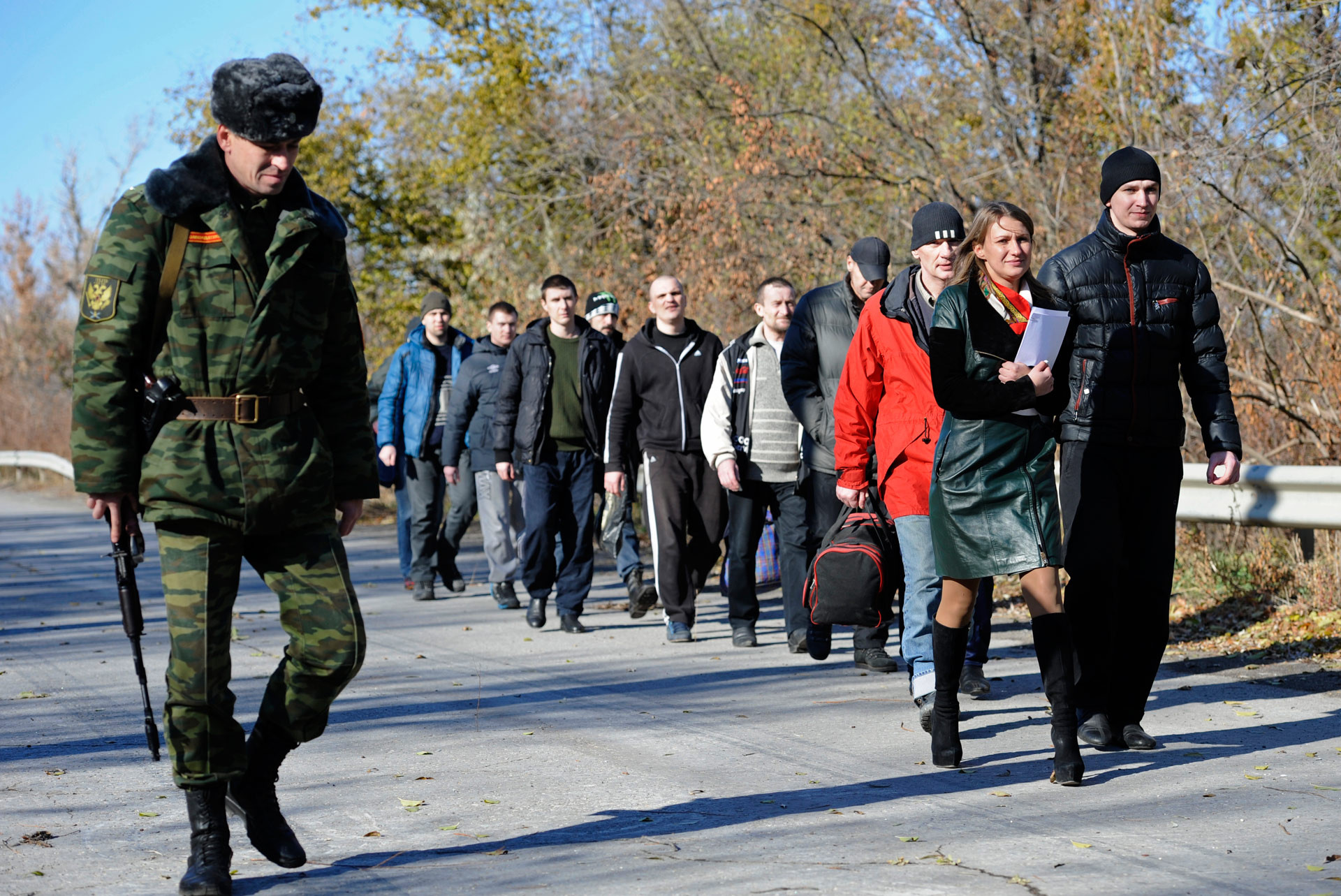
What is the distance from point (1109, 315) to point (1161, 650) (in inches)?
50.7

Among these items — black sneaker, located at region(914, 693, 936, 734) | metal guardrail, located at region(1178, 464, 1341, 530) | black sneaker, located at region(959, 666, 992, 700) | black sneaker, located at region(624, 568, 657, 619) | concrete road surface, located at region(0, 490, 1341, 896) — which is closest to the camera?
concrete road surface, located at region(0, 490, 1341, 896)

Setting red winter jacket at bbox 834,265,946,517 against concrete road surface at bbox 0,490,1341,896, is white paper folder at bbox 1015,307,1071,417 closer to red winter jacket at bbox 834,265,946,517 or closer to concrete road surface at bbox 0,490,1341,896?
red winter jacket at bbox 834,265,946,517

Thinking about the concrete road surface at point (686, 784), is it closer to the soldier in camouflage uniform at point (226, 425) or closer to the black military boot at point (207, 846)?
the black military boot at point (207, 846)

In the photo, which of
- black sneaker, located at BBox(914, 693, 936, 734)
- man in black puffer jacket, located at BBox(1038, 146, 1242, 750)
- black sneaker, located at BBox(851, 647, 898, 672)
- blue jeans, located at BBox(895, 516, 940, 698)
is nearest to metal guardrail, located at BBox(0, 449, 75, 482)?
black sneaker, located at BBox(851, 647, 898, 672)

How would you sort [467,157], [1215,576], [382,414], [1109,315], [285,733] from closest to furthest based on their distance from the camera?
[285,733], [1109,315], [1215,576], [382,414], [467,157]

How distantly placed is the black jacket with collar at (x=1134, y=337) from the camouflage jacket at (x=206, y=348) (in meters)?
2.98

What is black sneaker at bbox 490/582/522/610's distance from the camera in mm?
10984

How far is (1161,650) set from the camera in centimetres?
587

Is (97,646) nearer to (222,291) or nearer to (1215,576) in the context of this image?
(222,291)

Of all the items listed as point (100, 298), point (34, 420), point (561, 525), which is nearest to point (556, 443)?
point (561, 525)

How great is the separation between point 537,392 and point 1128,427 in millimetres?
4872

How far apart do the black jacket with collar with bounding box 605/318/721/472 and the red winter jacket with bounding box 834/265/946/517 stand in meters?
2.61

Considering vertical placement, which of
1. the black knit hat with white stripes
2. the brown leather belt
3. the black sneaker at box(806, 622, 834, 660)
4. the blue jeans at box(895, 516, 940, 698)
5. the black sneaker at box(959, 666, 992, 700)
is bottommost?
the black sneaker at box(959, 666, 992, 700)


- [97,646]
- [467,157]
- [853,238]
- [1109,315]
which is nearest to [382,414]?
[97,646]
